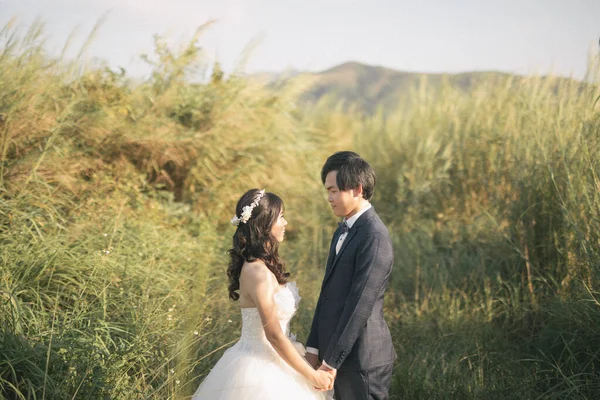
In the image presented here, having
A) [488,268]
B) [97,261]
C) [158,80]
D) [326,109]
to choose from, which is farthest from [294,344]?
[326,109]

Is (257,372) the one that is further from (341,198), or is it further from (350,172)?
(350,172)

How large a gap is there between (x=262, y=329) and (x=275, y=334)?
181 mm

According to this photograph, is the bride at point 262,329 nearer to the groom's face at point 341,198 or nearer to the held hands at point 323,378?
the held hands at point 323,378

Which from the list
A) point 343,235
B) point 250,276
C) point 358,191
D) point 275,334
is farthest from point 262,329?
point 358,191

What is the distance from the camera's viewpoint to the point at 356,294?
2688mm

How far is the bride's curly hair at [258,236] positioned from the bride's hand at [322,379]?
545 millimetres

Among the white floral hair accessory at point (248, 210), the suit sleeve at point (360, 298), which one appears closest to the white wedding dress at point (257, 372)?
the suit sleeve at point (360, 298)

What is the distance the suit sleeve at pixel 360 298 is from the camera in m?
2.67

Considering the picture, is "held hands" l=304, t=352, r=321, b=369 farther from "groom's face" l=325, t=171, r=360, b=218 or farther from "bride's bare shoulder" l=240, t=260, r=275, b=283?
"groom's face" l=325, t=171, r=360, b=218

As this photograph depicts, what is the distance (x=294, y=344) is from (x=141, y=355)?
0.92 meters

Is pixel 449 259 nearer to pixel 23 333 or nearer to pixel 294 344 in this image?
pixel 294 344

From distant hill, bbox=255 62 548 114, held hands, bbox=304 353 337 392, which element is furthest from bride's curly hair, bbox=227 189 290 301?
distant hill, bbox=255 62 548 114

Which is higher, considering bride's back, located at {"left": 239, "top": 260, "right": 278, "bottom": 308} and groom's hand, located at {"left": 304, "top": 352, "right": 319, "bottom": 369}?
bride's back, located at {"left": 239, "top": 260, "right": 278, "bottom": 308}

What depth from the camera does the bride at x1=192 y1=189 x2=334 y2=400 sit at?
2.73 m
